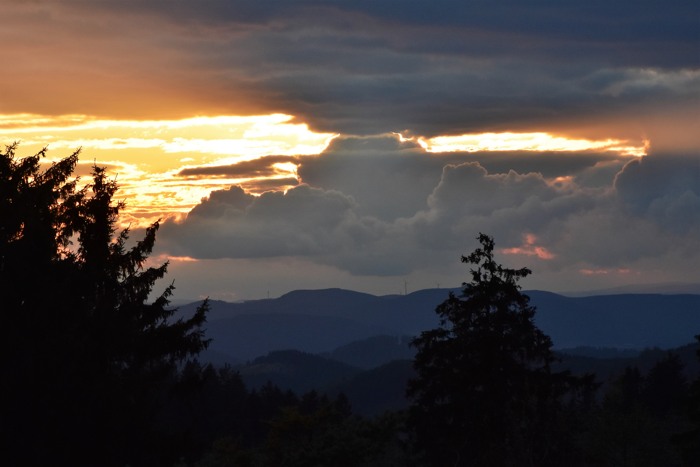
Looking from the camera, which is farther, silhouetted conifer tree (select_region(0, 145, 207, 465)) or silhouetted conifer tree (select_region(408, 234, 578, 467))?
silhouetted conifer tree (select_region(408, 234, 578, 467))

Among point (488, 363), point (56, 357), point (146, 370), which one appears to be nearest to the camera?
point (56, 357)

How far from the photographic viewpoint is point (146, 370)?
35.3 metres

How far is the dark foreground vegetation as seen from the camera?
25484mm

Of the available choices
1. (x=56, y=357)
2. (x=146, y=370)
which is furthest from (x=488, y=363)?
(x=56, y=357)

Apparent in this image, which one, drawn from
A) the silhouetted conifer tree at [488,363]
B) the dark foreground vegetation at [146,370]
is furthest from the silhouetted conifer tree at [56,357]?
the silhouetted conifer tree at [488,363]

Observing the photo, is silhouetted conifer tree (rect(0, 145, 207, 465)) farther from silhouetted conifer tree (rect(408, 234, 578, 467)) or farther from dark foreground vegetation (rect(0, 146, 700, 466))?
silhouetted conifer tree (rect(408, 234, 578, 467))

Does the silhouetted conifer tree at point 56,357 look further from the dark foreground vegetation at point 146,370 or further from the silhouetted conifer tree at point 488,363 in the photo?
the silhouetted conifer tree at point 488,363

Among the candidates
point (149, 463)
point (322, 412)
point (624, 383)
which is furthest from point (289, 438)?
point (624, 383)

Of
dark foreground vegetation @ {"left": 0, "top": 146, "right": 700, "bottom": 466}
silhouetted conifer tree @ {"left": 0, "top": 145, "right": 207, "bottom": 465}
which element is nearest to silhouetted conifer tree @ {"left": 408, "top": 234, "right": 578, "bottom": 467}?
dark foreground vegetation @ {"left": 0, "top": 146, "right": 700, "bottom": 466}

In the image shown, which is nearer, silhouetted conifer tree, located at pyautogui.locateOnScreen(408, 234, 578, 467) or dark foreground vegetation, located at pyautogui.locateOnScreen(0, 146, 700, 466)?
dark foreground vegetation, located at pyautogui.locateOnScreen(0, 146, 700, 466)

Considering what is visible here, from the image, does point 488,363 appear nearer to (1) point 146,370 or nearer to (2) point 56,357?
(1) point 146,370

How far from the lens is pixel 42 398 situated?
2516 cm

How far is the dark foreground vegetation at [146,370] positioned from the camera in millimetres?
25484

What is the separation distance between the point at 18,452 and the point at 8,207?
6.67 meters
